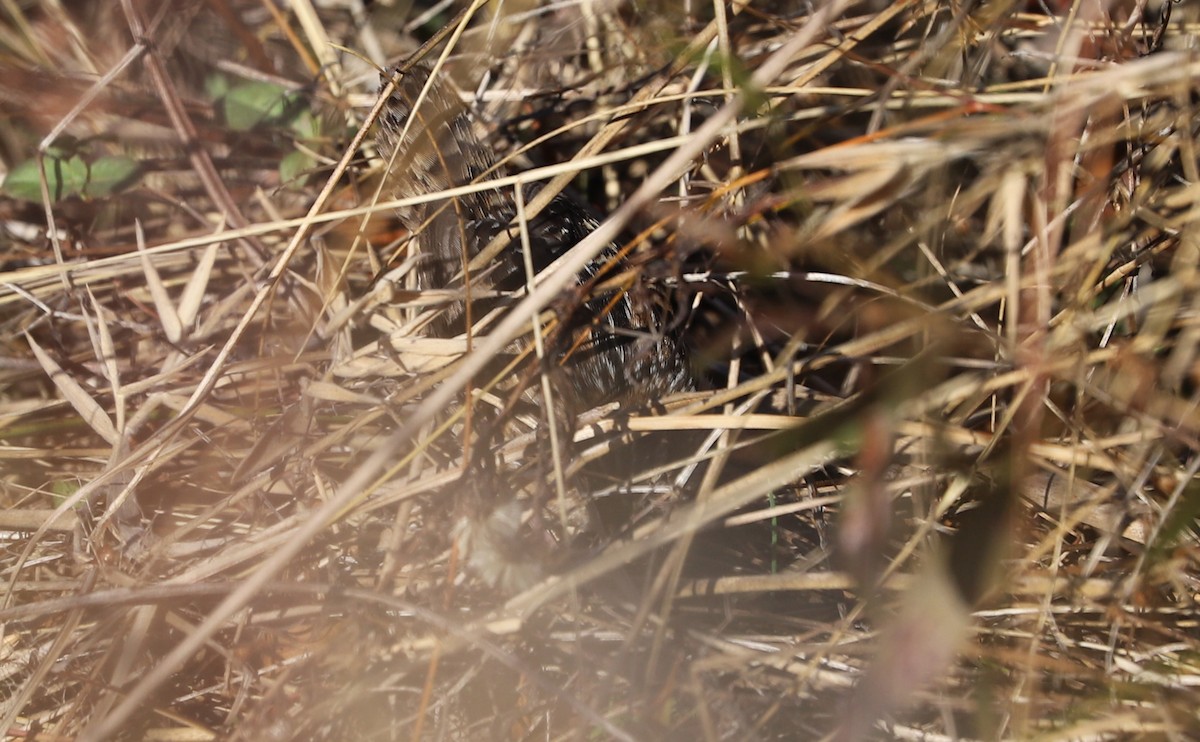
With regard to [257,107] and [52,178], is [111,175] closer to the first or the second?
[52,178]

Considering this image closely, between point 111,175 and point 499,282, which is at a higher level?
point 111,175

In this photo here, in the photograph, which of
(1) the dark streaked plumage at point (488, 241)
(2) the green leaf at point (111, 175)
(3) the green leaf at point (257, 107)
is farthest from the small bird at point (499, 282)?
(2) the green leaf at point (111, 175)

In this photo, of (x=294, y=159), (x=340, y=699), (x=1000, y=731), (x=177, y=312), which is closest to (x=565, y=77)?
A: (x=294, y=159)

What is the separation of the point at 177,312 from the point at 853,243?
37.5 inches

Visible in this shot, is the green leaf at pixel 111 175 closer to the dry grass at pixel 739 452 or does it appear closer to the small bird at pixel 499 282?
the dry grass at pixel 739 452

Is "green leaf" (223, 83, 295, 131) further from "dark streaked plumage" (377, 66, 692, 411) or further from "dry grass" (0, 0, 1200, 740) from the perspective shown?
"dark streaked plumage" (377, 66, 692, 411)

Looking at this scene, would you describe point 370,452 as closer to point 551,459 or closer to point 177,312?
point 551,459

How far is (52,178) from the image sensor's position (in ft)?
4.16

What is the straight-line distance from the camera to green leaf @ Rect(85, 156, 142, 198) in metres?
1.28

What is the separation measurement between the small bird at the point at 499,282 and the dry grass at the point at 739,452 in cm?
3

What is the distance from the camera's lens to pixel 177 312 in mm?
1204

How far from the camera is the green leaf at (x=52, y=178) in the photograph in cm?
125

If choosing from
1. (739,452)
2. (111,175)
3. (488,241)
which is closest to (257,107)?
(111,175)

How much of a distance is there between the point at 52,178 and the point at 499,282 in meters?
0.76
